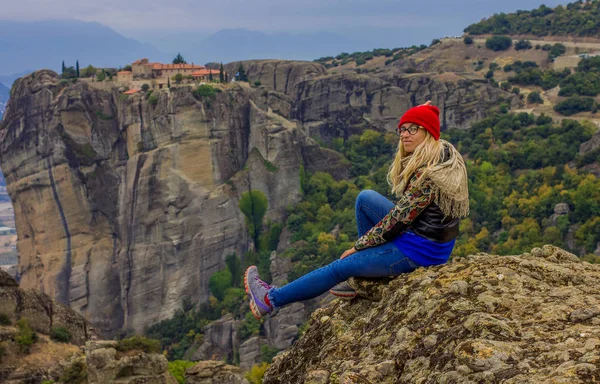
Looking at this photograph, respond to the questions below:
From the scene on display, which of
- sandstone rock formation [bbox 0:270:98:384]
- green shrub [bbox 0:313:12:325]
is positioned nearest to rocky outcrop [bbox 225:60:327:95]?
sandstone rock formation [bbox 0:270:98:384]

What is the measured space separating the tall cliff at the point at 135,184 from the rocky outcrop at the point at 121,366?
32471 mm

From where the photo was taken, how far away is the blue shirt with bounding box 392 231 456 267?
7059mm

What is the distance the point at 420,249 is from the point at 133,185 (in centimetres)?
5218

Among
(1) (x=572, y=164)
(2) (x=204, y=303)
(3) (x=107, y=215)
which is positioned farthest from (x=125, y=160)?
(1) (x=572, y=164)

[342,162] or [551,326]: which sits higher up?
[551,326]

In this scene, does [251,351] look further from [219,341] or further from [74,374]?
[74,374]

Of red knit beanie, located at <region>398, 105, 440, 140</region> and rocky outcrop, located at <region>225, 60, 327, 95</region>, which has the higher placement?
red knit beanie, located at <region>398, 105, 440, 140</region>

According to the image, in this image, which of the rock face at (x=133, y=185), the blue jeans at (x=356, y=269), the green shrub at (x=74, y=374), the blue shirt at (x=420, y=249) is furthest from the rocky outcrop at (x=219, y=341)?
the blue shirt at (x=420, y=249)

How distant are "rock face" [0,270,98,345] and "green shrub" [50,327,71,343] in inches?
7.6

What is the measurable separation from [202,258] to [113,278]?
303 inches

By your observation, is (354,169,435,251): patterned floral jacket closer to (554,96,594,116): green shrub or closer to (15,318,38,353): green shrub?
(15,318,38,353): green shrub

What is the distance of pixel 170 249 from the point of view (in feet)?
186

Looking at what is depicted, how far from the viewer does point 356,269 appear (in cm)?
715

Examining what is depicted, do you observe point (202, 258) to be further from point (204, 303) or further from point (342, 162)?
point (342, 162)
